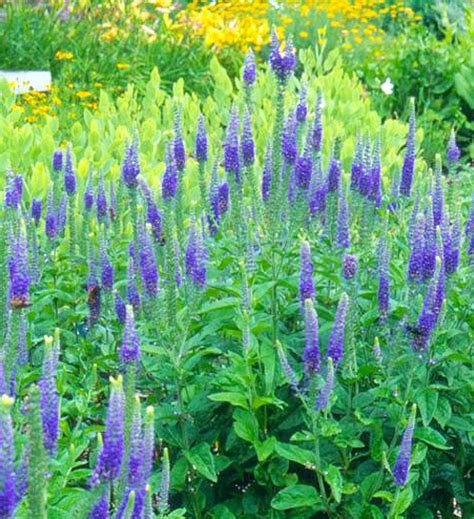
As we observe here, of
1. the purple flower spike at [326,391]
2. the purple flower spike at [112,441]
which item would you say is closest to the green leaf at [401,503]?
the purple flower spike at [326,391]

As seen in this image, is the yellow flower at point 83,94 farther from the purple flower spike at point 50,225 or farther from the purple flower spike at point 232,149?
the purple flower spike at point 232,149

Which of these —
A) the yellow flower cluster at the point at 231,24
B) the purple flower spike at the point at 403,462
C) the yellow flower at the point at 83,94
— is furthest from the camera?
the yellow flower cluster at the point at 231,24

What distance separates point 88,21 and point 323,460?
26.6 ft

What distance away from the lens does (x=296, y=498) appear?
2.89m

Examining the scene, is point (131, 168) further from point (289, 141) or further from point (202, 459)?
point (202, 459)

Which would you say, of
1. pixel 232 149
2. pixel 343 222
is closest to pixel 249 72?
pixel 232 149

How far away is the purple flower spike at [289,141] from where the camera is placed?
3.28 metres

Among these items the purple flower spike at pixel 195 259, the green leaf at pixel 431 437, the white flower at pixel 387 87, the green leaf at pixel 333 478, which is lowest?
the white flower at pixel 387 87

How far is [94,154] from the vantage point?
17.9 feet

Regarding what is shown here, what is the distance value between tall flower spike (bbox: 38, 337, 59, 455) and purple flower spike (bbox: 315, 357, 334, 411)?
93cm

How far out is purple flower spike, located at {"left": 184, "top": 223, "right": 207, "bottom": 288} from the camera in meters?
2.74

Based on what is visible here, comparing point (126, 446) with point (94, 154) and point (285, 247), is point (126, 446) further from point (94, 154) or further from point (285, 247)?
point (94, 154)

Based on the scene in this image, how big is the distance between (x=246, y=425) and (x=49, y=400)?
1291mm

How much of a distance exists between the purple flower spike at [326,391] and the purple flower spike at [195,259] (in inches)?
17.3
